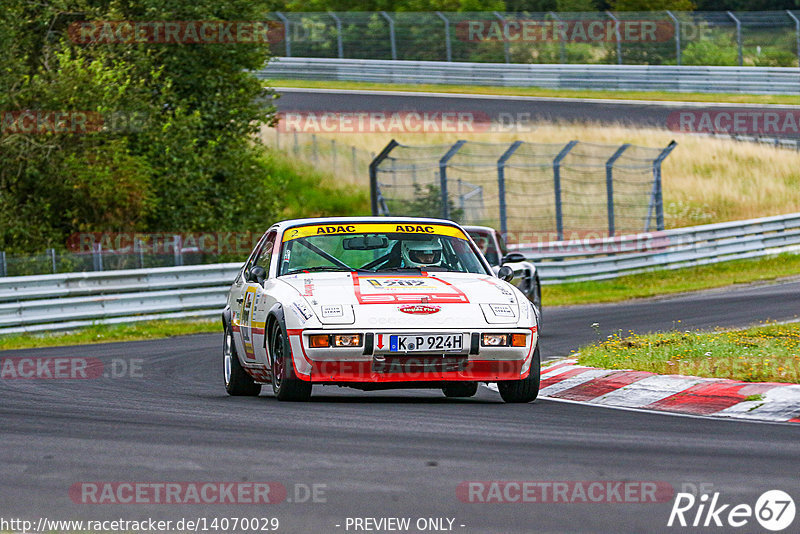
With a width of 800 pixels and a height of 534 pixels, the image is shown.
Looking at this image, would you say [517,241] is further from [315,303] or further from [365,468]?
[365,468]

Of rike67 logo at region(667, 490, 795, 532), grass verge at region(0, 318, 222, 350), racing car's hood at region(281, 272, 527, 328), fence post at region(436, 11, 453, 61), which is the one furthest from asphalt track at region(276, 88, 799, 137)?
rike67 logo at region(667, 490, 795, 532)

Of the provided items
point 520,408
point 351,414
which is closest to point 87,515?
point 351,414

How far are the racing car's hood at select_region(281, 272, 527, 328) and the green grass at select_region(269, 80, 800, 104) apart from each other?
35.5 metres

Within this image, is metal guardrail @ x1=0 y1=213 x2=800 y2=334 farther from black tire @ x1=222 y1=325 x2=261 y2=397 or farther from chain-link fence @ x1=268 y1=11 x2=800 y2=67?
chain-link fence @ x1=268 y1=11 x2=800 y2=67

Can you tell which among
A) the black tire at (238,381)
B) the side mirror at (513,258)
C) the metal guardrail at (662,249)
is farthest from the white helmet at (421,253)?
the metal guardrail at (662,249)

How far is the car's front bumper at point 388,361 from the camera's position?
9.38 metres

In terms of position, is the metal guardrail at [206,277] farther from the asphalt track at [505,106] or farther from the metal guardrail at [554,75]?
the metal guardrail at [554,75]

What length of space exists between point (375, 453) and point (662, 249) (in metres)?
21.9

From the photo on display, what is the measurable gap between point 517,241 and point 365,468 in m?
25.3

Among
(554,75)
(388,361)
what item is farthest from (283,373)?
(554,75)

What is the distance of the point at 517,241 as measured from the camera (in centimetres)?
3181

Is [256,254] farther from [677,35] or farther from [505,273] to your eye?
[677,35]

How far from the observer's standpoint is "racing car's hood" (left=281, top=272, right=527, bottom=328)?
372 inches

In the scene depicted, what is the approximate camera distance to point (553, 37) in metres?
46.9
